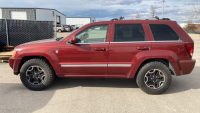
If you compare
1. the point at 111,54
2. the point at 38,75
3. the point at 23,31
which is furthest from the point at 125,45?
the point at 23,31

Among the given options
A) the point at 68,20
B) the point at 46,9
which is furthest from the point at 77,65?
the point at 68,20

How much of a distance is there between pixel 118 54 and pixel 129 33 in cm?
63

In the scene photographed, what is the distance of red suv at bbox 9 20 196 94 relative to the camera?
3.83 metres

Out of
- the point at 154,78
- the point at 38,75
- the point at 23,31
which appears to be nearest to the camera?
the point at 154,78

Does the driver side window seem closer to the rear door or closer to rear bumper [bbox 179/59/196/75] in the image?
the rear door

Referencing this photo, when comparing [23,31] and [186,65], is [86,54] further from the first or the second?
[23,31]

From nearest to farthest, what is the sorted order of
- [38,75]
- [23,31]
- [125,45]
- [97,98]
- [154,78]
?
[97,98] → [125,45] → [154,78] → [38,75] → [23,31]

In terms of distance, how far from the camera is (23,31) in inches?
378

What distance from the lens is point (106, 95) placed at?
3910mm

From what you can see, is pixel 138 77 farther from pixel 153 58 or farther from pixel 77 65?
pixel 77 65

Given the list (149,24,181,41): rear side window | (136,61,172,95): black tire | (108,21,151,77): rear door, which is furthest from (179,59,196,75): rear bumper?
(108,21,151,77): rear door

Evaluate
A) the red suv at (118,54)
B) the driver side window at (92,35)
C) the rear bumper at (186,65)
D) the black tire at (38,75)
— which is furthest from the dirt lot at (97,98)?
the driver side window at (92,35)

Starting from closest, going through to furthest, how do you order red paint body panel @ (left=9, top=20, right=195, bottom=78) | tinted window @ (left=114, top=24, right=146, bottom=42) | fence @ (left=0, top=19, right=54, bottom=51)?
1. red paint body panel @ (left=9, top=20, right=195, bottom=78)
2. tinted window @ (left=114, top=24, right=146, bottom=42)
3. fence @ (left=0, top=19, right=54, bottom=51)

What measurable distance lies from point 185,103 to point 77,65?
2655 mm
